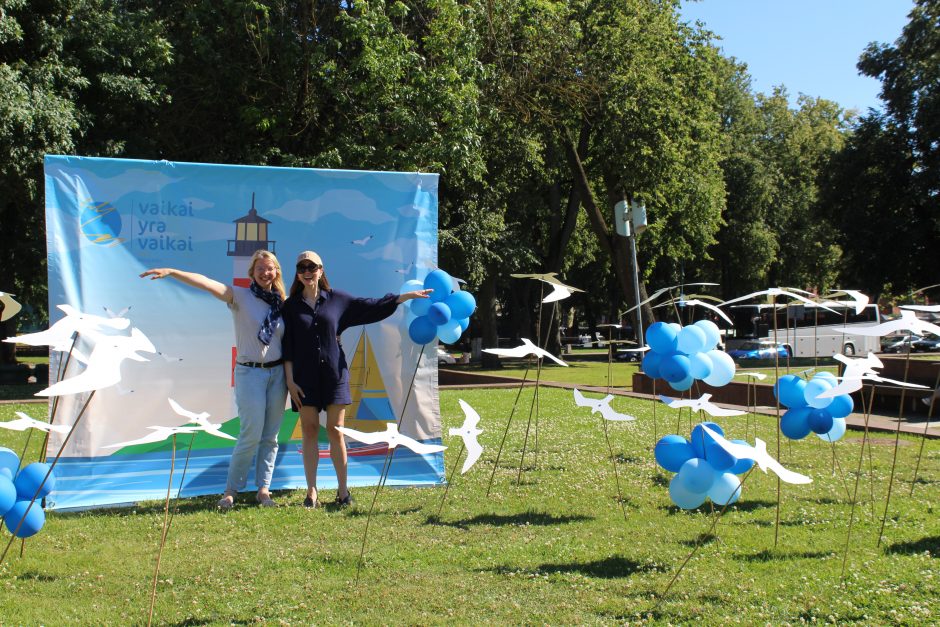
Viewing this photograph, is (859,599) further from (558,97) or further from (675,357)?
(558,97)

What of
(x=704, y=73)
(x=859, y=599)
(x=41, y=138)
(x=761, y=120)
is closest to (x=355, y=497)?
(x=859, y=599)

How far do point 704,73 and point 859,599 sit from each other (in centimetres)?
2618

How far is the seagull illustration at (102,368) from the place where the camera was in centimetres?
342

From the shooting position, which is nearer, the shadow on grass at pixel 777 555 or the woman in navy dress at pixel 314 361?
the shadow on grass at pixel 777 555

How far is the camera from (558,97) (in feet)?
78.6

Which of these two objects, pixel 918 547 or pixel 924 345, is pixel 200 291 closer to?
pixel 918 547

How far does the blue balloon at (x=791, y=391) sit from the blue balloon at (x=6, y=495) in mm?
5087

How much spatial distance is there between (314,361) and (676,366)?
2.73m

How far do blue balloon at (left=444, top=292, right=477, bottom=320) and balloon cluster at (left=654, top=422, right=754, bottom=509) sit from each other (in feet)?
6.68

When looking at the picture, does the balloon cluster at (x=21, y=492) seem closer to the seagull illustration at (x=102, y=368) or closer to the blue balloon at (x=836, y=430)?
the seagull illustration at (x=102, y=368)

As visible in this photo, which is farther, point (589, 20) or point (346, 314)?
point (589, 20)

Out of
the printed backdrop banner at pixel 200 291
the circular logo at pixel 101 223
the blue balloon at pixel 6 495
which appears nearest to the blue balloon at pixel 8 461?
Answer: the blue balloon at pixel 6 495

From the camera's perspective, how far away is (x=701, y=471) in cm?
504

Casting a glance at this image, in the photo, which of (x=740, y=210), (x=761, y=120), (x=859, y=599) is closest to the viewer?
(x=859, y=599)
